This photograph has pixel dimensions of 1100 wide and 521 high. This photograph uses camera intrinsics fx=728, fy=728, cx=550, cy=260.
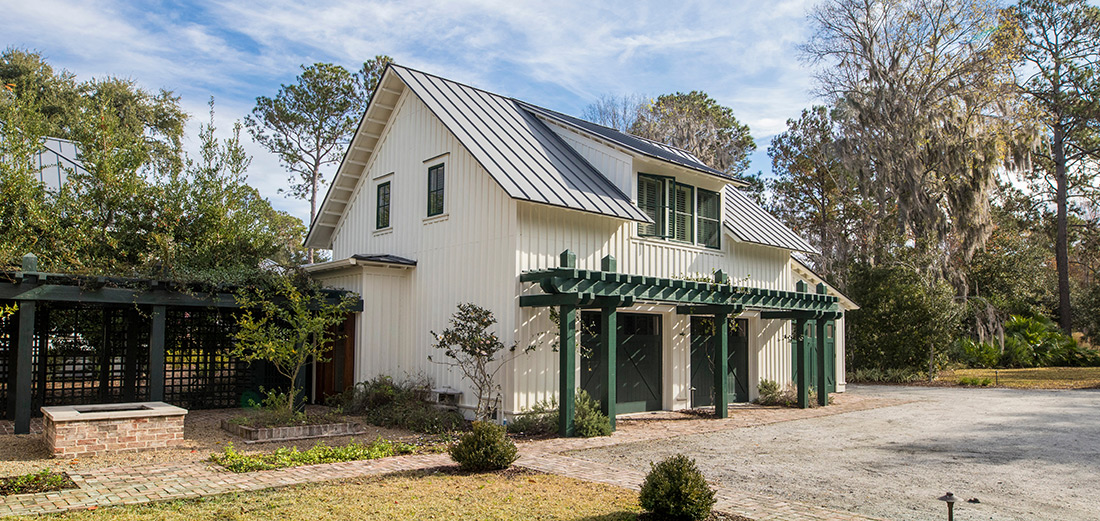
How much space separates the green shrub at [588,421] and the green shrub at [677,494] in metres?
5.02

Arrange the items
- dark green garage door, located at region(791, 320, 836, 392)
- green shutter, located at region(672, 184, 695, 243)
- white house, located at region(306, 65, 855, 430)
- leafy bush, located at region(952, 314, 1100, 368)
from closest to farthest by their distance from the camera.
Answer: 1. white house, located at region(306, 65, 855, 430)
2. green shutter, located at region(672, 184, 695, 243)
3. dark green garage door, located at region(791, 320, 836, 392)
4. leafy bush, located at region(952, 314, 1100, 368)

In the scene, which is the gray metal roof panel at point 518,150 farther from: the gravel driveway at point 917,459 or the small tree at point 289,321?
the gravel driveway at point 917,459

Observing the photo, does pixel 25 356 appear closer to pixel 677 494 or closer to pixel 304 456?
pixel 304 456

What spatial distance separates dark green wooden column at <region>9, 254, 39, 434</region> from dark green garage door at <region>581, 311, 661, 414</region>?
815 cm

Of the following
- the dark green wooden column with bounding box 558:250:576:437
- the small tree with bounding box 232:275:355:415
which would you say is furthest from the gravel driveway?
the small tree with bounding box 232:275:355:415

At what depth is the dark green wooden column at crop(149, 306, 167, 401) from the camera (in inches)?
429

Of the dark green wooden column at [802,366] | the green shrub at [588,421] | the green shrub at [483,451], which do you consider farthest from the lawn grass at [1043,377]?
the green shrub at [483,451]

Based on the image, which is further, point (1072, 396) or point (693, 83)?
point (693, 83)

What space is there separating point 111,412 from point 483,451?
4.97 m

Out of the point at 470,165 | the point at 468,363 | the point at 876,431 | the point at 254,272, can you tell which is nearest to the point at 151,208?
the point at 254,272

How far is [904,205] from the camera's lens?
24953 mm

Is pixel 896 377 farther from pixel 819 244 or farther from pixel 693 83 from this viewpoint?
pixel 693 83

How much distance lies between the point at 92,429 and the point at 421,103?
8156mm

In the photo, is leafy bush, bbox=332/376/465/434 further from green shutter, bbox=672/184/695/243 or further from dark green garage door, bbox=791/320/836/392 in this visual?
dark green garage door, bbox=791/320/836/392
